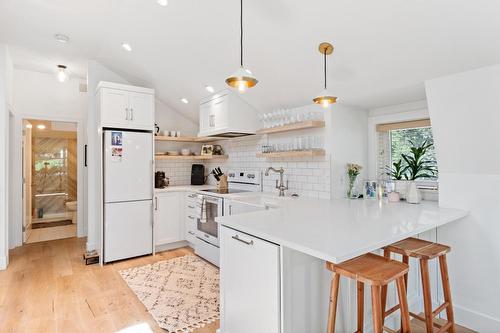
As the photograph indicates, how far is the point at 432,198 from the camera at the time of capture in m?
2.66

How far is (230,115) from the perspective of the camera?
3676mm

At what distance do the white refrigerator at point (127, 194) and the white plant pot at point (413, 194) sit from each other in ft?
10.3

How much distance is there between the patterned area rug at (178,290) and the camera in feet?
7.62

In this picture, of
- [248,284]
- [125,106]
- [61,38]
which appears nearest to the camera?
[248,284]

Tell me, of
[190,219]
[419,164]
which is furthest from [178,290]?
[419,164]

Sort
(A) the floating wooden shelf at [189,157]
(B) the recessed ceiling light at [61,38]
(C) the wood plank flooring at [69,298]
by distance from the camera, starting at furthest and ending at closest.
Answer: (A) the floating wooden shelf at [189,157]
(B) the recessed ceiling light at [61,38]
(C) the wood plank flooring at [69,298]

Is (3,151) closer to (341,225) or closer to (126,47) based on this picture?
(126,47)

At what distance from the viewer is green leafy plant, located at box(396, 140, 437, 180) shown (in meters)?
2.78

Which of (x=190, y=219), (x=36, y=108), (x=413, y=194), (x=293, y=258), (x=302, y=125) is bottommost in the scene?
(x=190, y=219)

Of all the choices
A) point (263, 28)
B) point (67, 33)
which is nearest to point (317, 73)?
point (263, 28)

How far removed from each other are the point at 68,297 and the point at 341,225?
270 centimetres

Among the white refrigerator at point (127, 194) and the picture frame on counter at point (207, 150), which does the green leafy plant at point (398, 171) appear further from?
the white refrigerator at point (127, 194)

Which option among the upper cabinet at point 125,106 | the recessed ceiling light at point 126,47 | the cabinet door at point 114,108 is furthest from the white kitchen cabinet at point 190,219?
the recessed ceiling light at point 126,47

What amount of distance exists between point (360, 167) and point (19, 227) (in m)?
5.17
